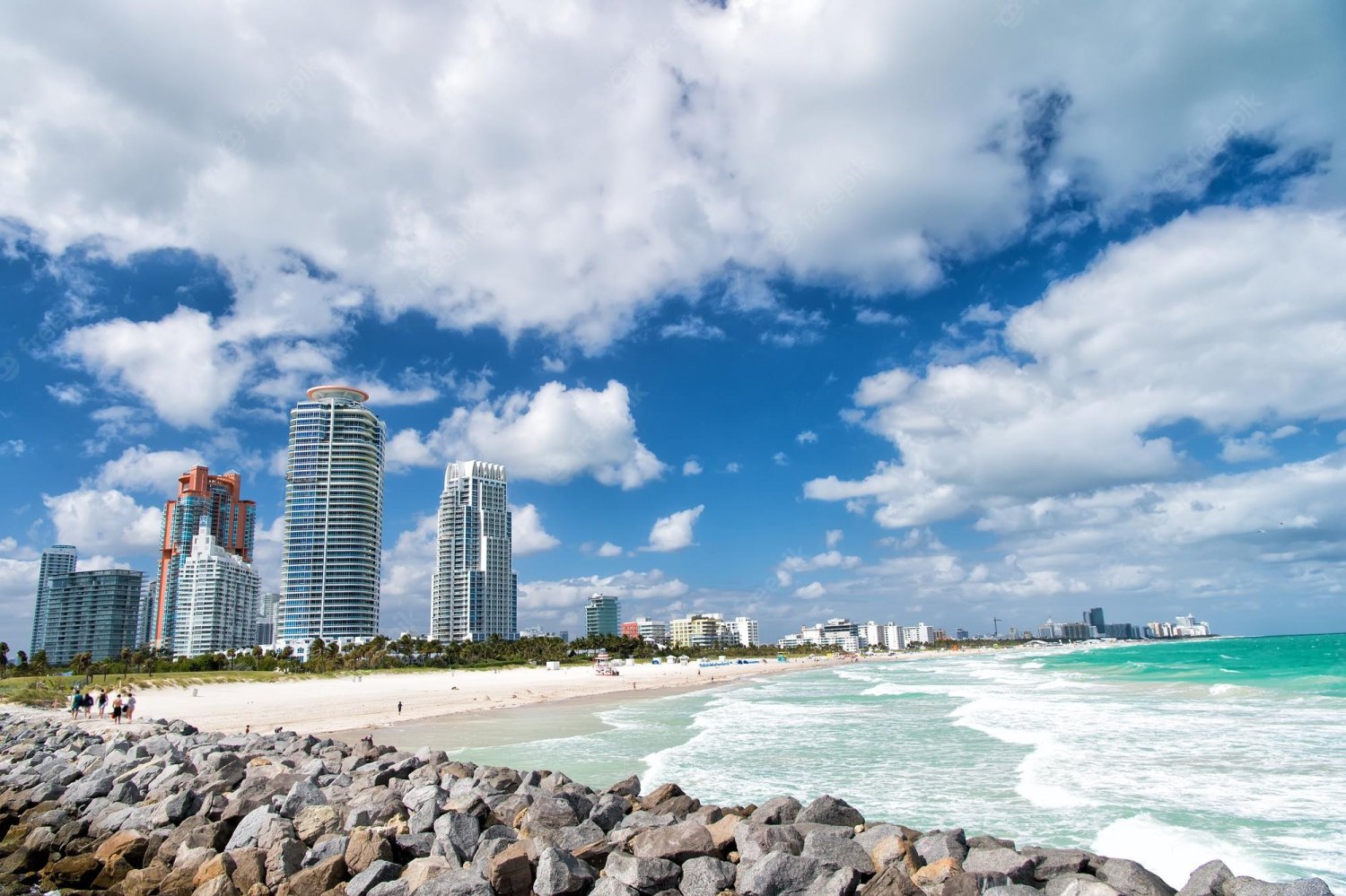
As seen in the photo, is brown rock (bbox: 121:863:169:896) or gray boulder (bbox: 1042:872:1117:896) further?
brown rock (bbox: 121:863:169:896)

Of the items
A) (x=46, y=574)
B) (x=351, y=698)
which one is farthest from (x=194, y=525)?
(x=351, y=698)

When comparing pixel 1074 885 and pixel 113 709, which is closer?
pixel 1074 885

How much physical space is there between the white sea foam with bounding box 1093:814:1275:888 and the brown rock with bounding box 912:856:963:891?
4104 millimetres

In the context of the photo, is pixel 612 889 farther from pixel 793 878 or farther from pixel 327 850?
pixel 327 850

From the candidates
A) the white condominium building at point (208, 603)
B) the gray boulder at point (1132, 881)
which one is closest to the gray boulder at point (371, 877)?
the gray boulder at point (1132, 881)

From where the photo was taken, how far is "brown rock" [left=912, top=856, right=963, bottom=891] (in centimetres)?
707

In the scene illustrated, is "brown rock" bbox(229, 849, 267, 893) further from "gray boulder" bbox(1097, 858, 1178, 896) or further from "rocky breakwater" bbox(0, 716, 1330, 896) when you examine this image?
"gray boulder" bbox(1097, 858, 1178, 896)

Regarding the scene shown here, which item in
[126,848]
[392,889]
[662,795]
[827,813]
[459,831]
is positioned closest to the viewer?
[392,889]

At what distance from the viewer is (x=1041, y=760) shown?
1825cm

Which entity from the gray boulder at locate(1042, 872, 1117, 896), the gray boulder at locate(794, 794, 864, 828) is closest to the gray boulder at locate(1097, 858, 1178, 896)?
the gray boulder at locate(1042, 872, 1117, 896)

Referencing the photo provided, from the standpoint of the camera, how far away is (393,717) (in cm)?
3572

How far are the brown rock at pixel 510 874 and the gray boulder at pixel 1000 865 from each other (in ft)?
13.3

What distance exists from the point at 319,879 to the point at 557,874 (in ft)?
9.18

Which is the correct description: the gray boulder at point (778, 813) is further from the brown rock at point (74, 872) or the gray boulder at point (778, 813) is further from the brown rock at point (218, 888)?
the brown rock at point (74, 872)
